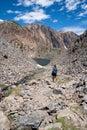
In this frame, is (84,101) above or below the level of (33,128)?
above

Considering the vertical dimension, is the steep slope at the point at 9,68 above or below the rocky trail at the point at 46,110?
above

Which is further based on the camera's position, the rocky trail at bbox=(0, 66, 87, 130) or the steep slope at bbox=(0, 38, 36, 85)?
the steep slope at bbox=(0, 38, 36, 85)

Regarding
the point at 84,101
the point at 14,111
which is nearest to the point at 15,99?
the point at 14,111

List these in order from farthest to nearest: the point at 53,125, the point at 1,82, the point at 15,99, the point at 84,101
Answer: the point at 1,82 → the point at 15,99 → the point at 84,101 → the point at 53,125

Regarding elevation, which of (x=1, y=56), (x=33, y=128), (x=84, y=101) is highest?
(x=1, y=56)

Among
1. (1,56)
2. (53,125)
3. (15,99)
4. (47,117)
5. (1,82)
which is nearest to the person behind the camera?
(53,125)

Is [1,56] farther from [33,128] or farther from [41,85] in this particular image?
[33,128]

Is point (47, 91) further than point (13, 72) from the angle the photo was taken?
No

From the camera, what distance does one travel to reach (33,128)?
1908 centimetres

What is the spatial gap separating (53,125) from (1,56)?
37.7 m

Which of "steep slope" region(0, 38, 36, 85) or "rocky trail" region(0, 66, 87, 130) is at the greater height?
"steep slope" region(0, 38, 36, 85)

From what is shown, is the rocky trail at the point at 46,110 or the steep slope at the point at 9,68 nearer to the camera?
the rocky trail at the point at 46,110

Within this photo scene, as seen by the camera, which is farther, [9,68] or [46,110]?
[9,68]

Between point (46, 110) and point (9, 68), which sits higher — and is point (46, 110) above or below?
below
